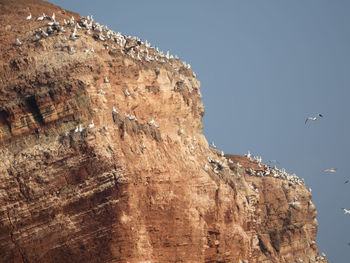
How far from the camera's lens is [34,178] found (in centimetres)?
4603

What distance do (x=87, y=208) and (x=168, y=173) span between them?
23.2 feet

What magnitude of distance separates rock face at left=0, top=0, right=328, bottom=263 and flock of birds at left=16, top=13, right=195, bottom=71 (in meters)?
0.13

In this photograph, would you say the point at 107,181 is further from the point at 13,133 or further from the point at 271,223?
the point at 271,223

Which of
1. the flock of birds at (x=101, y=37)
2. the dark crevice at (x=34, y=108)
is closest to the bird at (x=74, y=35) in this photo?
the flock of birds at (x=101, y=37)

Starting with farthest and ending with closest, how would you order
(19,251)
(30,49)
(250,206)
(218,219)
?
(250,206) → (218,219) → (30,49) → (19,251)

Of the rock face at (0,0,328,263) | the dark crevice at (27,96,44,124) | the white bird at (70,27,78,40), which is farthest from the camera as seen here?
the white bird at (70,27,78,40)

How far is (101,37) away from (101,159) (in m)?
10.8

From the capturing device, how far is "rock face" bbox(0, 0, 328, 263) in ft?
150

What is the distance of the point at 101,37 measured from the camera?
53.1 meters

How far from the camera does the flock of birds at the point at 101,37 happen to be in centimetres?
5075

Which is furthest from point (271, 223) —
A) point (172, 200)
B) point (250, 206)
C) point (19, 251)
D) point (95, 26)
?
point (19, 251)

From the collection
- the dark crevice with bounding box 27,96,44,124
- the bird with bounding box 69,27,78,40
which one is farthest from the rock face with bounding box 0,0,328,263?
the bird with bounding box 69,27,78,40

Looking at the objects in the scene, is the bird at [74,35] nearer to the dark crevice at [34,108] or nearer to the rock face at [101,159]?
the rock face at [101,159]

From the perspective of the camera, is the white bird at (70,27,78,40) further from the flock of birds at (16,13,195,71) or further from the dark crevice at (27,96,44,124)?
the dark crevice at (27,96,44,124)
